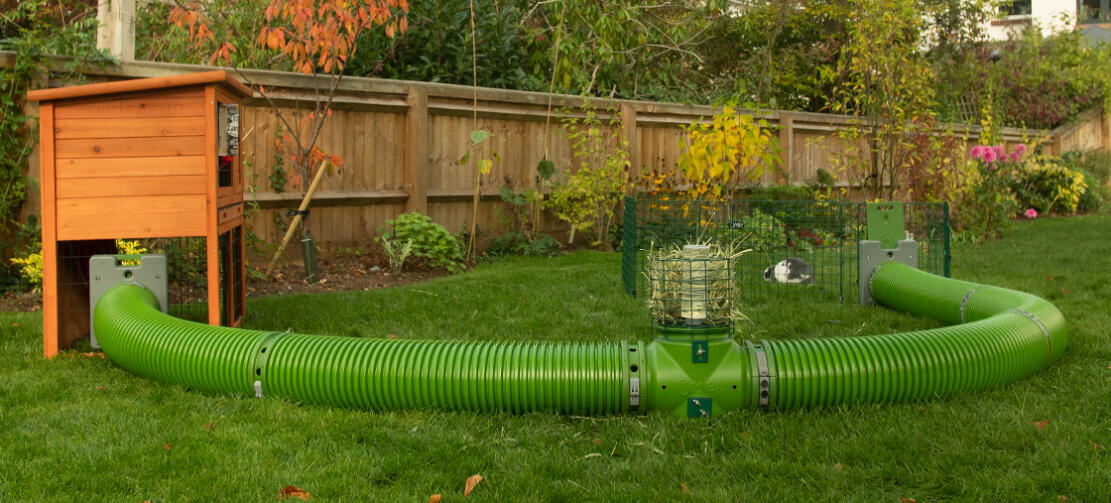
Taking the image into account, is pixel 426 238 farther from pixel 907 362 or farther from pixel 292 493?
pixel 292 493

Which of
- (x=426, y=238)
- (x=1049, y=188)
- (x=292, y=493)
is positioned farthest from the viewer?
(x=1049, y=188)

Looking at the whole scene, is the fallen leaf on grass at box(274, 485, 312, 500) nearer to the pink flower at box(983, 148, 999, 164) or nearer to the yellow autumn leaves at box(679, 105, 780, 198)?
the yellow autumn leaves at box(679, 105, 780, 198)

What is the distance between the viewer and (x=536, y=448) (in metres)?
3.10

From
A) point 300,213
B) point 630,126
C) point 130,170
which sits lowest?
point 300,213

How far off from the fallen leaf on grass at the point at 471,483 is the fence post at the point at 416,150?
5623 mm

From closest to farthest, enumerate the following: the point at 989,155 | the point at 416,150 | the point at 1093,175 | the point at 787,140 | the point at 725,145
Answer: the point at 725,145
the point at 416,150
the point at 989,155
the point at 787,140
the point at 1093,175

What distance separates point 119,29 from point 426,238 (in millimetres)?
2812

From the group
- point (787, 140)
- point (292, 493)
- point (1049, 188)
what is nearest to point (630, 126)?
point (787, 140)

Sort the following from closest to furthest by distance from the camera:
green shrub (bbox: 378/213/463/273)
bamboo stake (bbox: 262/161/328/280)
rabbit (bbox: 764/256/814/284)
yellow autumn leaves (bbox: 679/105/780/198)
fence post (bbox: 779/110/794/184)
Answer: rabbit (bbox: 764/256/814/284)
bamboo stake (bbox: 262/161/328/280)
green shrub (bbox: 378/213/463/273)
yellow autumn leaves (bbox: 679/105/780/198)
fence post (bbox: 779/110/794/184)

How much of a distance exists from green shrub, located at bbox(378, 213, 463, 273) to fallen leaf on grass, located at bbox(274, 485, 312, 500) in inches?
194

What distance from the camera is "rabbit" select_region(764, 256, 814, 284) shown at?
662 cm

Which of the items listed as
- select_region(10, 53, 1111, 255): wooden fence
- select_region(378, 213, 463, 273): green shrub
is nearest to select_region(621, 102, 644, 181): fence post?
select_region(10, 53, 1111, 255): wooden fence

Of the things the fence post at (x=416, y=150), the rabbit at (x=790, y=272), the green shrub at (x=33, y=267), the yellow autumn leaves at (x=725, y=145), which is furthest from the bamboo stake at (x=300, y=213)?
the rabbit at (x=790, y=272)

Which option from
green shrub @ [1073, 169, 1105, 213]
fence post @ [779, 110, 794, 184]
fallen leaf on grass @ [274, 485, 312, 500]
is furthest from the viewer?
green shrub @ [1073, 169, 1105, 213]
